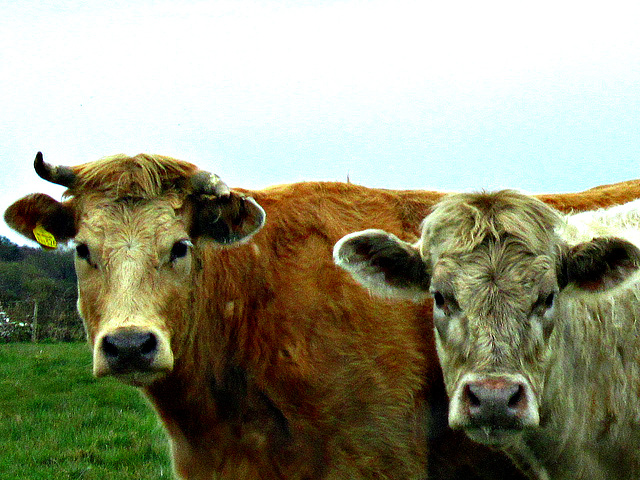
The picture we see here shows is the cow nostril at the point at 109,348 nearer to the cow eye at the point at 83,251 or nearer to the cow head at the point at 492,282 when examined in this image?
the cow eye at the point at 83,251

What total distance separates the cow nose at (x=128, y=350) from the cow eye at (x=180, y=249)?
65 centimetres

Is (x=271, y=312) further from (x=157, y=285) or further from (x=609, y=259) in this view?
(x=609, y=259)

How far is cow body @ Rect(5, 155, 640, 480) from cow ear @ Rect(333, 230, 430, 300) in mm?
924

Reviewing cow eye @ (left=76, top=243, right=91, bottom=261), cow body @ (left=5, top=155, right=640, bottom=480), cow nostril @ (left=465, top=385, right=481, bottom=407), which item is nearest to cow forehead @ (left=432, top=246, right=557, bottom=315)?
cow nostril @ (left=465, top=385, right=481, bottom=407)

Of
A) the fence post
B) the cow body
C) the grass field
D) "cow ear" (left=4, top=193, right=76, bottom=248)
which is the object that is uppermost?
"cow ear" (left=4, top=193, right=76, bottom=248)

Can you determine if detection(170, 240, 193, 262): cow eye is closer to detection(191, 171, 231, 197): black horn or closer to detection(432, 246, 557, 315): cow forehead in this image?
detection(191, 171, 231, 197): black horn

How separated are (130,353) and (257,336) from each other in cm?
113

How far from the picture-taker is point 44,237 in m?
5.70

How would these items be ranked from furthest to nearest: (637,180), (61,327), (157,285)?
1. (61,327)
2. (637,180)
3. (157,285)

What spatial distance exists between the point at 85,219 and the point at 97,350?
93 centimetres

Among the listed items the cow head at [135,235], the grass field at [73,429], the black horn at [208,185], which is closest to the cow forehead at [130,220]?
the cow head at [135,235]

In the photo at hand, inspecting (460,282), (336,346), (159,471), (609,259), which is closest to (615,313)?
(609,259)

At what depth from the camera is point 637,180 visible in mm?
8297

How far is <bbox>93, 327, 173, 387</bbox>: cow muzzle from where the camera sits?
478cm
